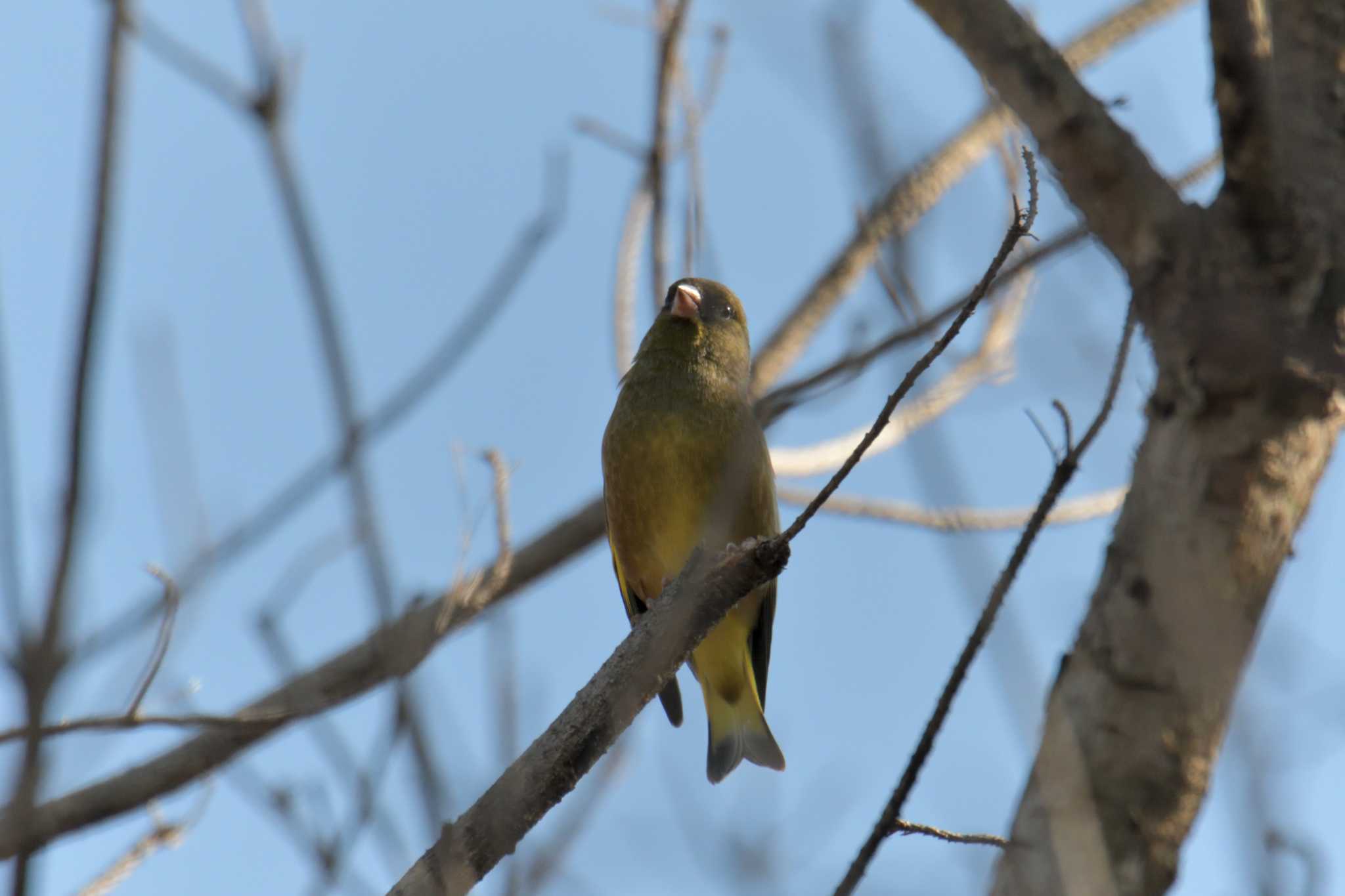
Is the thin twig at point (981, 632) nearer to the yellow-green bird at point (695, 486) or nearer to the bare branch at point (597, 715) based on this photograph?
the bare branch at point (597, 715)

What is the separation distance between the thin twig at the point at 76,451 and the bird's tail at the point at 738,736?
11.9ft

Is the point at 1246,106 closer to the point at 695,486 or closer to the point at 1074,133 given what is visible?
the point at 1074,133

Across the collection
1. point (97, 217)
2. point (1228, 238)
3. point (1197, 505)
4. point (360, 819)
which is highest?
point (1228, 238)

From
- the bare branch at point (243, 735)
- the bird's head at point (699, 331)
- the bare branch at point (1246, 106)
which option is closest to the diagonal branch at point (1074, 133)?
the bare branch at point (1246, 106)

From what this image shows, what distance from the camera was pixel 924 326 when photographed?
3371mm

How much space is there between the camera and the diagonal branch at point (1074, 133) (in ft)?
9.50

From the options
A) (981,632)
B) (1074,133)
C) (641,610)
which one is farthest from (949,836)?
(641,610)

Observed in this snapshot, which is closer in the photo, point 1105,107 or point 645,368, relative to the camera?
point 1105,107

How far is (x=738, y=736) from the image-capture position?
4715 millimetres

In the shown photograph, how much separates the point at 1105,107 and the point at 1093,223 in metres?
0.28

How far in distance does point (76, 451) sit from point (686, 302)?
387 centimetres

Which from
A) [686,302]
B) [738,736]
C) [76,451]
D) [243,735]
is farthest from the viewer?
[686,302]

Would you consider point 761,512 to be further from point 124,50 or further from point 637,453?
→ point 124,50

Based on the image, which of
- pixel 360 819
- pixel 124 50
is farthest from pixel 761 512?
pixel 124 50
